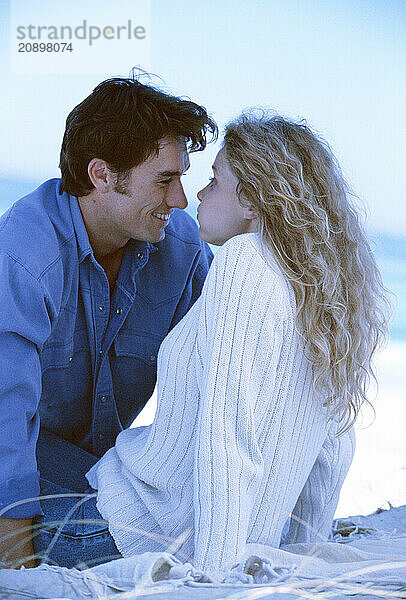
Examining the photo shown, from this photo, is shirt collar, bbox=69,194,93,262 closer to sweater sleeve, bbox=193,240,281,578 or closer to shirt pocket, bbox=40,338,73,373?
shirt pocket, bbox=40,338,73,373

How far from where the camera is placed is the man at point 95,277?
1450 mm

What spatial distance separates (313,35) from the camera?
10.2 ft

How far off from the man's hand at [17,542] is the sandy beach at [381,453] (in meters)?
0.63

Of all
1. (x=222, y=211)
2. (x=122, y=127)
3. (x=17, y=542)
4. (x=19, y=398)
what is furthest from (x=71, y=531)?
(x=122, y=127)

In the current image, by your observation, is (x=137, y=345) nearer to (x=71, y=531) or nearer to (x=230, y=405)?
(x=71, y=531)

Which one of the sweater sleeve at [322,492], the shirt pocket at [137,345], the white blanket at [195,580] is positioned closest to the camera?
the white blanket at [195,580]

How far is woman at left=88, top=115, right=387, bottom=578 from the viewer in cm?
112

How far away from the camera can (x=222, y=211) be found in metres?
1.38

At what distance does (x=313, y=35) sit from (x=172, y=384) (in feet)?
7.45

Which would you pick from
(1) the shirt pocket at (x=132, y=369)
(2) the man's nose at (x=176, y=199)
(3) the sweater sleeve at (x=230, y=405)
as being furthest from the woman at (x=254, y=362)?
(1) the shirt pocket at (x=132, y=369)

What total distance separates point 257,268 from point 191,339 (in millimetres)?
185

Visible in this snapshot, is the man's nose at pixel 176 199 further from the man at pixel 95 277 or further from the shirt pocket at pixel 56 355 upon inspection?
the shirt pocket at pixel 56 355

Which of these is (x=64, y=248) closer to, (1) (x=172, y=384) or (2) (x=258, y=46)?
(1) (x=172, y=384)

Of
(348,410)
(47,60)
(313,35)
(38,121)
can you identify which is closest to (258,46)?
(313,35)
